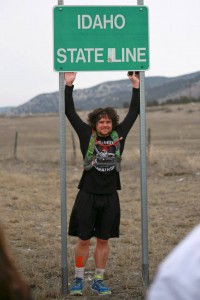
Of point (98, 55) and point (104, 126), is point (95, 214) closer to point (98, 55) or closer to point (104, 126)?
point (104, 126)

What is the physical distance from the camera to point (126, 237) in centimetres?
784

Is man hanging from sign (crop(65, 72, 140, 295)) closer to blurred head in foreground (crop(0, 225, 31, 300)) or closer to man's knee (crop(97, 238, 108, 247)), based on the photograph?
man's knee (crop(97, 238, 108, 247))

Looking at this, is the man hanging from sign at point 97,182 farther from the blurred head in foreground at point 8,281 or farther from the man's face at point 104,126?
the blurred head in foreground at point 8,281

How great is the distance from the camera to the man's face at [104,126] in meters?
4.87

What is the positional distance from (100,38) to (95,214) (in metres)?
1.50

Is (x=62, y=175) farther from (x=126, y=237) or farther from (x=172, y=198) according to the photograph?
(x=172, y=198)

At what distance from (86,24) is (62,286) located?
7.45 feet

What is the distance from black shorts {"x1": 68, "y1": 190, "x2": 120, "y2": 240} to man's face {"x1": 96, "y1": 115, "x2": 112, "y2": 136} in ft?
1.71

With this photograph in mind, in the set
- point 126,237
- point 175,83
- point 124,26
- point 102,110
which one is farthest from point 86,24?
point 175,83

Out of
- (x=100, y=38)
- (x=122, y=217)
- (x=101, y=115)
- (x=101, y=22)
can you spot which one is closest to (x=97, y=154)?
(x=101, y=115)

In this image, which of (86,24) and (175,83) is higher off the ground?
(175,83)

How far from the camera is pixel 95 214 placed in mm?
4902

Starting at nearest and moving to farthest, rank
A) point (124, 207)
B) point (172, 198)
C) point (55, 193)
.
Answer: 1. point (124, 207)
2. point (172, 198)
3. point (55, 193)

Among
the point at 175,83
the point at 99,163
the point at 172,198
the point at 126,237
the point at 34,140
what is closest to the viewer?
the point at 99,163
